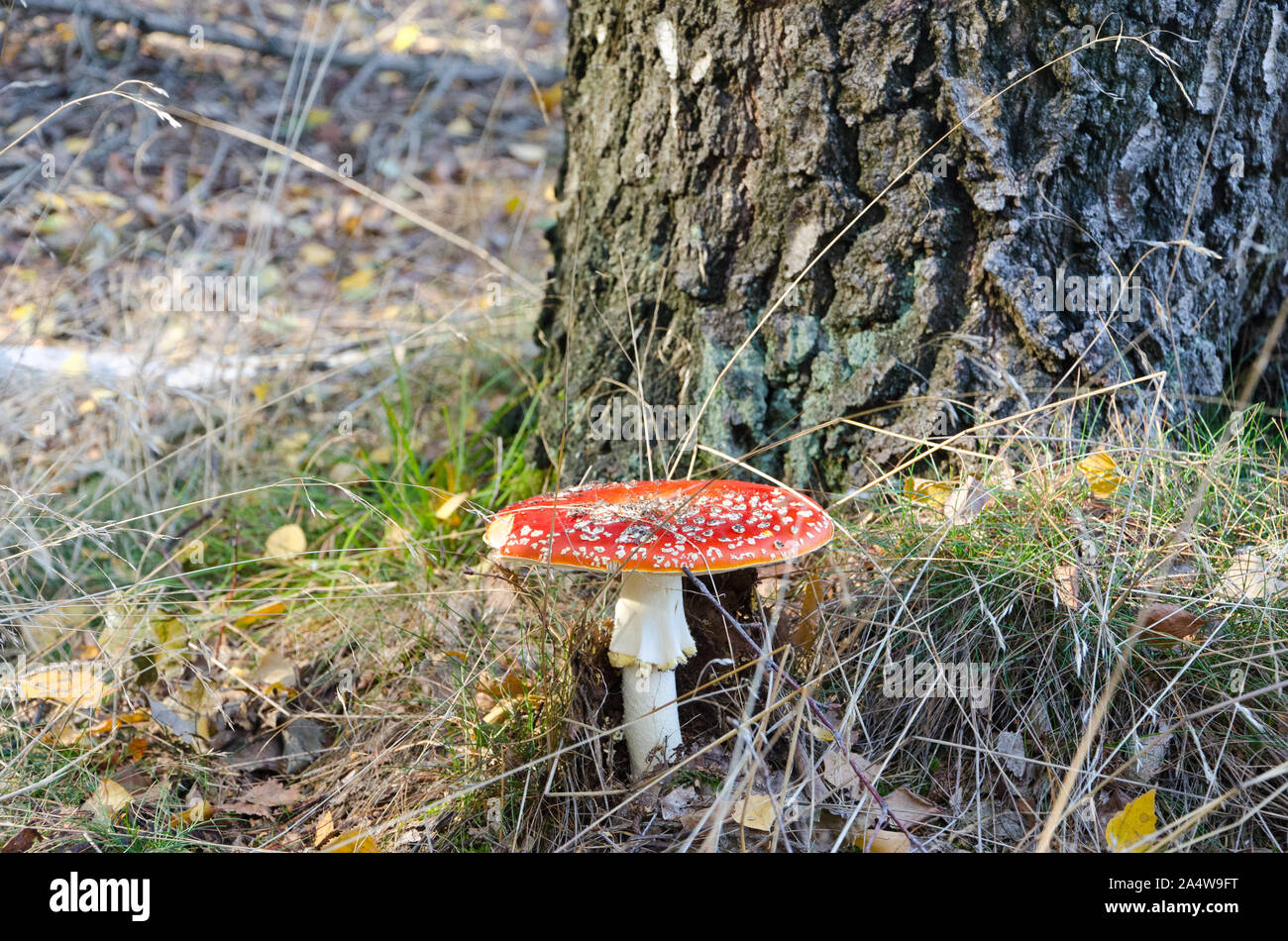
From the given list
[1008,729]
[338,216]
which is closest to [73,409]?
[338,216]

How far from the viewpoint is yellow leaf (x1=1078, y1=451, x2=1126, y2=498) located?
2.18 m

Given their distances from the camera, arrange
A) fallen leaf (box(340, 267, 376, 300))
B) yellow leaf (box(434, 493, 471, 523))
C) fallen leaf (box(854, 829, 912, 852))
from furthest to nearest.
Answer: fallen leaf (box(340, 267, 376, 300)) < yellow leaf (box(434, 493, 471, 523)) < fallen leaf (box(854, 829, 912, 852))

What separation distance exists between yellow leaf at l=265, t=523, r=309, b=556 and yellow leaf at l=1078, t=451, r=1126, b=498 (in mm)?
2079

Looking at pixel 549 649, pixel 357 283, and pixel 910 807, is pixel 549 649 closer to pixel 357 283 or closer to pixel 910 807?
pixel 910 807

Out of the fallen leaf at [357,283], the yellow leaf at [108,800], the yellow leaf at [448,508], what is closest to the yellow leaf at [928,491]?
the yellow leaf at [448,508]

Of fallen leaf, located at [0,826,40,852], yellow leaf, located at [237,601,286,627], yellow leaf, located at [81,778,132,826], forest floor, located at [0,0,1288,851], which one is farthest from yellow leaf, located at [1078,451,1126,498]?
fallen leaf, located at [0,826,40,852]

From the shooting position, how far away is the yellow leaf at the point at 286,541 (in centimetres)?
278

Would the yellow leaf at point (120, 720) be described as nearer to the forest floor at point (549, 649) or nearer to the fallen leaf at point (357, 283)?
the forest floor at point (549, 649)

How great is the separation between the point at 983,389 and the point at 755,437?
0.58 metres

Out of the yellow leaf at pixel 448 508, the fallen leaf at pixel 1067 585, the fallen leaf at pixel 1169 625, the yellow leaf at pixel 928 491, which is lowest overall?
the yellow leaf at pixel 448 508

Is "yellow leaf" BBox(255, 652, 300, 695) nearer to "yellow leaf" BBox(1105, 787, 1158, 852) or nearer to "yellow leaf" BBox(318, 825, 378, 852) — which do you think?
"yellow leaf" BBox(318, 825, 378, 852)

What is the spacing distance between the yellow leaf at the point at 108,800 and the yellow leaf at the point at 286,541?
86cm

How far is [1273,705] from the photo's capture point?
1784mm
